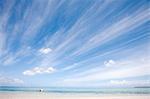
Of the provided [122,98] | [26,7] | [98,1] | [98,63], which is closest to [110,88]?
[122,98]

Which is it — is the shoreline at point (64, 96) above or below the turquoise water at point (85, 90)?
below

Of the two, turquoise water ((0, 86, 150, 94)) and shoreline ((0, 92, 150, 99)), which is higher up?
turquoise water ((0, 86, 150, 94))

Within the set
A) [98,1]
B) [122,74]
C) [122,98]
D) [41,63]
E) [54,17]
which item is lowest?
[122,98]

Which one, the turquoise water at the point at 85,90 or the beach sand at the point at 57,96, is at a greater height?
the turquoise water at the point at 85,90

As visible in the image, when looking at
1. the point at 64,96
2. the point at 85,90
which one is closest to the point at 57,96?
the point at 64,96

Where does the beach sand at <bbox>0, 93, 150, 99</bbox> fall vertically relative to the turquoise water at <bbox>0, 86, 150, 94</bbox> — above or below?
below

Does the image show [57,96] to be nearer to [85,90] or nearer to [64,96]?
[64,96]

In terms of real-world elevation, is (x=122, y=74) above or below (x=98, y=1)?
below

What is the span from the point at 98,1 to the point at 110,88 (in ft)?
3.43

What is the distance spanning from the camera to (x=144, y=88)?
233 cm

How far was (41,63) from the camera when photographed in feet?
7.57

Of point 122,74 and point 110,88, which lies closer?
point 122,74

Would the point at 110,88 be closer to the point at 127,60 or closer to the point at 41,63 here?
the point at 127,60

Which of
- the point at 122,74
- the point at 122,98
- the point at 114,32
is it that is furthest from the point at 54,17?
the point at 122,98
